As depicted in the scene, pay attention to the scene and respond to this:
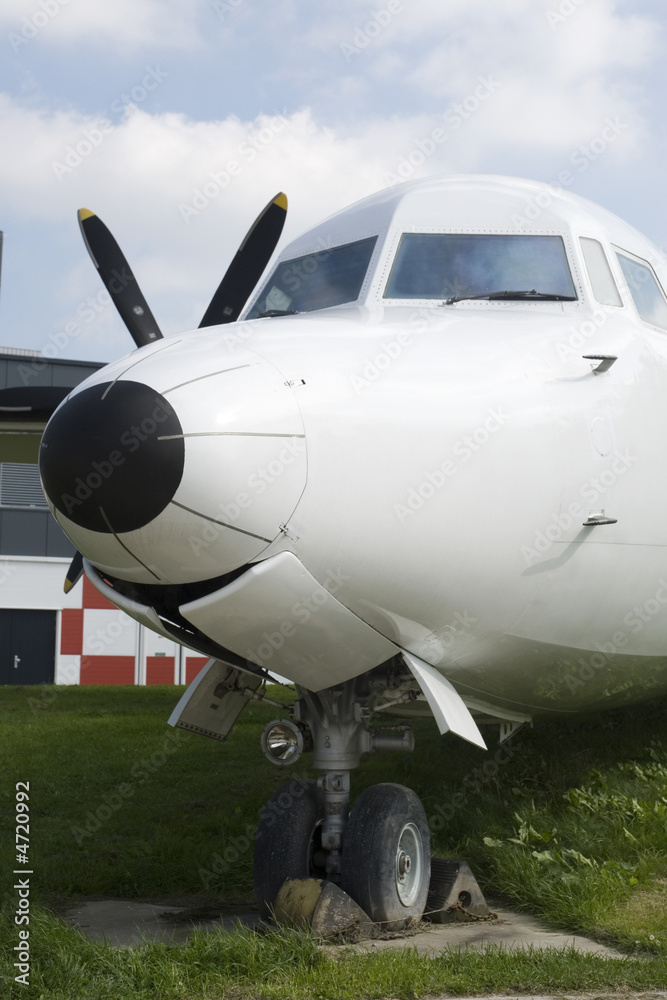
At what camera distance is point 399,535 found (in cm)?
481

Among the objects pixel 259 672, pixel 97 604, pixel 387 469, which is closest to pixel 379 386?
pixel 387 469

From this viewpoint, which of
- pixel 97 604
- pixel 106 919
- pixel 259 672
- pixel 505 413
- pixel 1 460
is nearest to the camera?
pixel 505 413

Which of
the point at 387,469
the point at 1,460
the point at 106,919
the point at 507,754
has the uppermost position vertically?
the point at 1,460

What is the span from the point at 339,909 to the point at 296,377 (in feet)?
8.75

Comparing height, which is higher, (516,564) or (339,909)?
(516,564)

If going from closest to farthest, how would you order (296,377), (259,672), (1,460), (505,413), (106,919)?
(296,377) → (505,413) → (259,672) → (106,919) → (1,460)

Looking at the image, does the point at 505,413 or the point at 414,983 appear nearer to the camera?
the point at 414,983

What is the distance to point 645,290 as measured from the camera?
7.05 meters

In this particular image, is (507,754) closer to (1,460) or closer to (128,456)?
(128,456)
